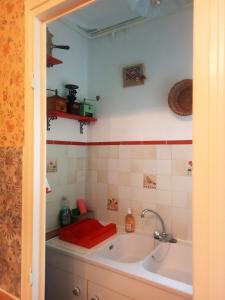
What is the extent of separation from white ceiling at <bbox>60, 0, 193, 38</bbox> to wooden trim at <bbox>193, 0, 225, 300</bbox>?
1302 millimetres

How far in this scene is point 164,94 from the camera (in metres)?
1.95

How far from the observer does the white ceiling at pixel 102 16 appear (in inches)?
72.2

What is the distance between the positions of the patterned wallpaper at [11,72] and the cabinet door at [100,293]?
3.49ft

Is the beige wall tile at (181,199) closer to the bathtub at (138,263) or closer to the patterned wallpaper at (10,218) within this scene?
the bathtub at (138,263)

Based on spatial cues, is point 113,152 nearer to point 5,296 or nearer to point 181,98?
point 181,98

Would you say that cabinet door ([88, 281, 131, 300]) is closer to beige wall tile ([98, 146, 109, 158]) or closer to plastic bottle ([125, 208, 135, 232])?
plastic bottle ([125, 208, 135, 232])

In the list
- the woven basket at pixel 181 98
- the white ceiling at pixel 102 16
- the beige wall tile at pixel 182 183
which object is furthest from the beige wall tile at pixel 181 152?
the white ceiling at pixel 102 16

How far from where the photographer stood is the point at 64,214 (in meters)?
2.03

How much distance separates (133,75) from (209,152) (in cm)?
167

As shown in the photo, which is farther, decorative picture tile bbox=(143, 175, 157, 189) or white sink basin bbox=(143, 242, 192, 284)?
decorative picture tile bbox=(143, 175, 157, 189)

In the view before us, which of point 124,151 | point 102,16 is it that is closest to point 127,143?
point 124,151

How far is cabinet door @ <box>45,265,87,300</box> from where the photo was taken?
5.10ft

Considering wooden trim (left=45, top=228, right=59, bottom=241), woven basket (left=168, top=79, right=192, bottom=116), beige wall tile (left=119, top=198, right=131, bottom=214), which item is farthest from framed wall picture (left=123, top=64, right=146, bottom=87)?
wooden trim (left=45, top=228, right=59, bottom=241)

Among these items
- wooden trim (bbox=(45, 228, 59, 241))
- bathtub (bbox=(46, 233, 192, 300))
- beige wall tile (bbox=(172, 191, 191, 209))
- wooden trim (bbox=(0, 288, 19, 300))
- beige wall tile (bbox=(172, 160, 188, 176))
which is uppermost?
beige wall tile (bbox=(172, 160, 188, 176))
